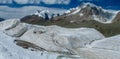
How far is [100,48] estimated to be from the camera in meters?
26.9

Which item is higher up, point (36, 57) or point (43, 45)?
point (36, 57)

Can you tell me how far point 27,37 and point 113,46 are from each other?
749 centimetres

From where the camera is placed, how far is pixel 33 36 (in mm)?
27547

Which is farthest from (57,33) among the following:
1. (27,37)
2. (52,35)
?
(27,37)

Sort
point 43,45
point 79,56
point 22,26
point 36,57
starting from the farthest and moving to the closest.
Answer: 1. point 22,26
2. point 43,45
3. point 79,56
4. point 36,57

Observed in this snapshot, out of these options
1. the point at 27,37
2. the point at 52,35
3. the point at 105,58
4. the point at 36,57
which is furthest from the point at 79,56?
the point at 36,57

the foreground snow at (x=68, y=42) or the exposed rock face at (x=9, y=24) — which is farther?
the exposed rock face at (x=9, y=24)

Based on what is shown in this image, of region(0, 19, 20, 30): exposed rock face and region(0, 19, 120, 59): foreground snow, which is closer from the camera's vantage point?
region(0, 19, 120, 59): foreground snow

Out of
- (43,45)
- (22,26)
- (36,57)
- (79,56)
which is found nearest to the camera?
Result: (36,57)

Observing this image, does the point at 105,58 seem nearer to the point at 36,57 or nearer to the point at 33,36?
the point at 33,36

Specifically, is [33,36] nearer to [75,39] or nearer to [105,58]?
[75,39]

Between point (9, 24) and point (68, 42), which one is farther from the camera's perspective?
point (9, 24)

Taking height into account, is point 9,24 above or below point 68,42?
above

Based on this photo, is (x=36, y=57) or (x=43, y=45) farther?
(x=43, y=45)
